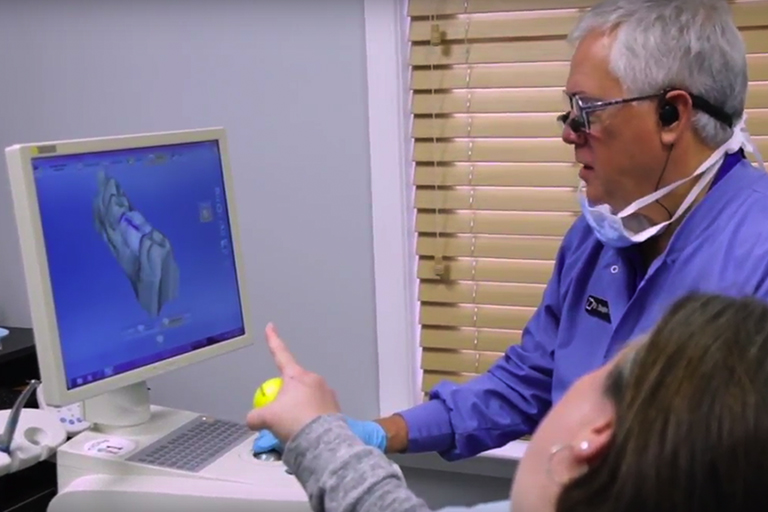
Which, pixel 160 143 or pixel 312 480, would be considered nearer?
pixel 312 480

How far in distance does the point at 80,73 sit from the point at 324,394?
1.51 meters

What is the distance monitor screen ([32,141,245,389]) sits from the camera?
1255 millimetres

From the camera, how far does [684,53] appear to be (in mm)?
1259

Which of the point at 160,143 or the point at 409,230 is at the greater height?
the point at 160,143

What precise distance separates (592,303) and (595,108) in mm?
299

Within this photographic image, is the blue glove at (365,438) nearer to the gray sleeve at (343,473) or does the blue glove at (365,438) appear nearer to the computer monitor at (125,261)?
the computer monitor at (125,261)

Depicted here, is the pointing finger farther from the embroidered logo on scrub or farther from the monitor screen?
the embroidered logo on scrub

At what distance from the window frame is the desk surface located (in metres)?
0.80

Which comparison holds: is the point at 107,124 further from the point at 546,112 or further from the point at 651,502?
the point at 651,502

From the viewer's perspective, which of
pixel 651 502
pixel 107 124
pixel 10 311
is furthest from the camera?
pixel 10 311

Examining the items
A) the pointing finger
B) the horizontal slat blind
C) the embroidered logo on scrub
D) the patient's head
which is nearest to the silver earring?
the patient's head

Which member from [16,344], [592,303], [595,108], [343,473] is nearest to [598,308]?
[592,303]

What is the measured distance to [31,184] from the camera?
47.7 inches

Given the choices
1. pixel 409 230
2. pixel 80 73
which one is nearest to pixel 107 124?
pixel 80 73
